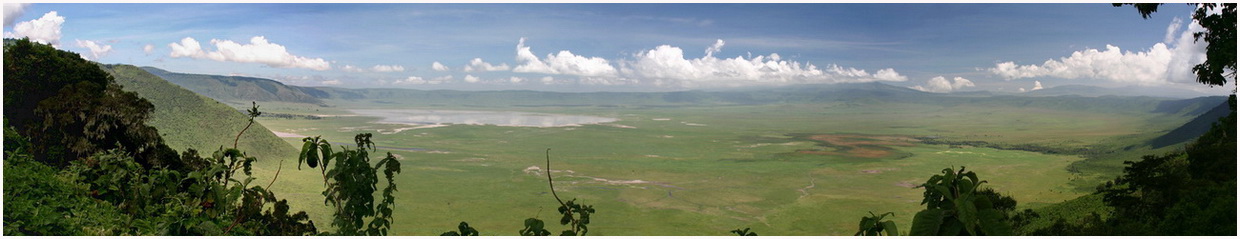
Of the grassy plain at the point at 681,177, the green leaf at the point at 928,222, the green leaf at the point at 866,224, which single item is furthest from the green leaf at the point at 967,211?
the grassy plain at the point at 681,177

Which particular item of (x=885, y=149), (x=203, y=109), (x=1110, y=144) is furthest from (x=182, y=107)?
(x=1110, y=144)

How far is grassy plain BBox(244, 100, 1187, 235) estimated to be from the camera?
47844 millimetres

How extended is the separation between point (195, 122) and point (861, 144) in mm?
97843

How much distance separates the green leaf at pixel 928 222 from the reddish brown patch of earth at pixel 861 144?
96.7m

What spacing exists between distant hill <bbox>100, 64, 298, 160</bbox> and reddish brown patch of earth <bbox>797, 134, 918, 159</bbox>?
247 ft

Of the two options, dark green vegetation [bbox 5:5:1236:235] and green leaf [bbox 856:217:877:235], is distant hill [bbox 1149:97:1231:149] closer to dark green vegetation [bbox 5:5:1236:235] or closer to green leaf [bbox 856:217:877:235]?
dark green vegetation [bbox 5:5:1236:235]

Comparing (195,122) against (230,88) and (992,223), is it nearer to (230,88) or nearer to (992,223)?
(992,223)

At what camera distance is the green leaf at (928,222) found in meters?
3.24

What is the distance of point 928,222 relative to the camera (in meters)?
3.26

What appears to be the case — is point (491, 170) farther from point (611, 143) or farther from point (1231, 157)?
point (1231, 157)

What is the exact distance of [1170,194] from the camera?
1286cm

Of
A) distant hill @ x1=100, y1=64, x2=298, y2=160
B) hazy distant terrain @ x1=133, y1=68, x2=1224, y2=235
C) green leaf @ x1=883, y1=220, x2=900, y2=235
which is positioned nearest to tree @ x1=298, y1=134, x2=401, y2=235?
green leaf @ x1=883, y1=220, x2=900, y2=235

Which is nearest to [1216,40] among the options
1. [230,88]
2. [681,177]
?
[681,177]

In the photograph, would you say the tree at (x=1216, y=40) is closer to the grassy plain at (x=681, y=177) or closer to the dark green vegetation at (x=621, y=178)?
the dark green vegetation at (x=621, y=178)
